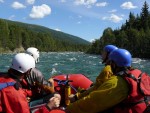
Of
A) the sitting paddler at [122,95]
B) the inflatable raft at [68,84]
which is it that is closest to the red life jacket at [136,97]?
the sitting paddler at [122,95]

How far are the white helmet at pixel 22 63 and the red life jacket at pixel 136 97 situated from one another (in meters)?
1.49

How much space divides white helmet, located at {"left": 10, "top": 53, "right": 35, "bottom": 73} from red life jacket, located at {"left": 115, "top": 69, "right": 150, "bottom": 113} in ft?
4.90

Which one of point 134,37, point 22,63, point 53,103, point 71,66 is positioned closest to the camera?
point 22,63

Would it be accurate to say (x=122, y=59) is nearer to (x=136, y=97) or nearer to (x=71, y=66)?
(x=136, y=97)

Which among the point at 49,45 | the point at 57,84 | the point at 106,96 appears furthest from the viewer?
the point at 49,45

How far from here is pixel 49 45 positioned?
563 ft

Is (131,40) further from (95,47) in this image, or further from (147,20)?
(95,47)

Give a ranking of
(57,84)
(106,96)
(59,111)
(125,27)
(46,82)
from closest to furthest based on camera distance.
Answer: (106,96), (59,111), (46,82), (57,84), (125,27)

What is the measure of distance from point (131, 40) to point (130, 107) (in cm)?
8785

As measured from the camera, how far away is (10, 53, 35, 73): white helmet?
5.38 metres

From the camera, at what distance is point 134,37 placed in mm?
90000

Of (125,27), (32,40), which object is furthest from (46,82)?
(32,40)

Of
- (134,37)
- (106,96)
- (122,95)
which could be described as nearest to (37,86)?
(106,96)

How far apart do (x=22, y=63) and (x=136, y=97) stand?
1.77m
